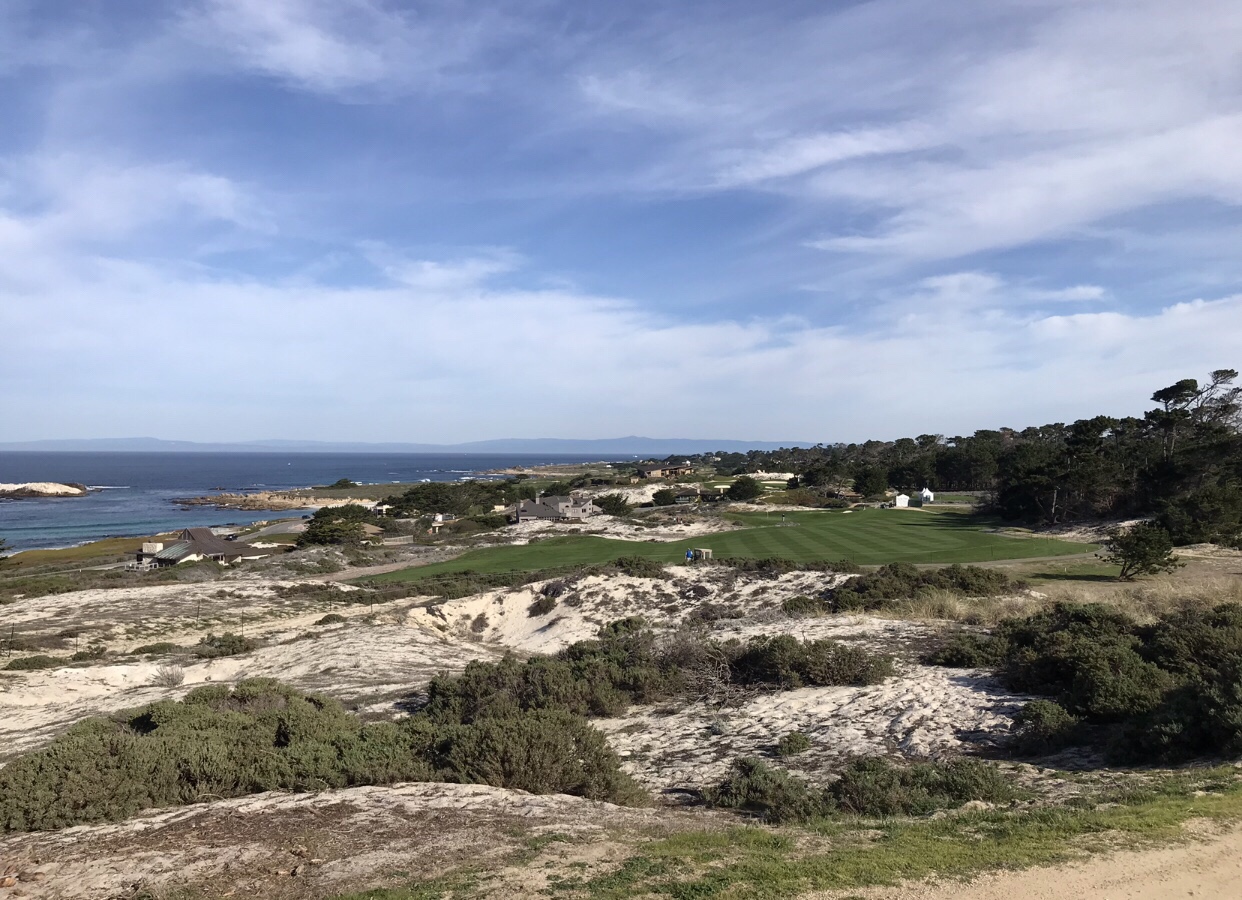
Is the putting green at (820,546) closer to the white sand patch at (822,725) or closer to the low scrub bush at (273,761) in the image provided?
the white sand patch at (822,725)

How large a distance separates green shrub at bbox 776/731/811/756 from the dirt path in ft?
17.2

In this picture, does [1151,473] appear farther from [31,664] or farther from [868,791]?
[31,664]

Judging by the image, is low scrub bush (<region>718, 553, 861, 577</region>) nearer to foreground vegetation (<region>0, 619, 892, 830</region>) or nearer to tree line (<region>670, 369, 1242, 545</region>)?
foreground vegetation (<region>0, 619, 892, 830</region>)

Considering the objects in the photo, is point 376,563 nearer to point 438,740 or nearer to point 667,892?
point 438,740

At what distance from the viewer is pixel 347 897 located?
5418 mm

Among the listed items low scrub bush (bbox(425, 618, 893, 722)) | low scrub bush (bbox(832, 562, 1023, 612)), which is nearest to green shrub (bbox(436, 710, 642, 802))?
low scrub bush (bbox(425, 618, 893, 722))

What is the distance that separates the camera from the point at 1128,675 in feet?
36.7

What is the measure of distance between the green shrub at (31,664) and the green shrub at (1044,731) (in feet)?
74.4

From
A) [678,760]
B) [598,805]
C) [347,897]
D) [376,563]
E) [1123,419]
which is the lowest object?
[376,563]

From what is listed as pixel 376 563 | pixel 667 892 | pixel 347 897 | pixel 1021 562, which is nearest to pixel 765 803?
pixel 667 892

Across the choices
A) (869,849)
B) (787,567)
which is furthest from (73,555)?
(869,849)

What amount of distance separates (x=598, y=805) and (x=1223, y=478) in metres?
48.6

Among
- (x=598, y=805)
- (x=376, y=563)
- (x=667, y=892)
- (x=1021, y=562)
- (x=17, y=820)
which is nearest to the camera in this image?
(x=667, y=892)

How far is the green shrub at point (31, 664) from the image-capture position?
18109mm
